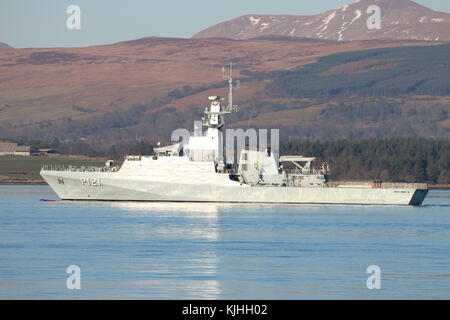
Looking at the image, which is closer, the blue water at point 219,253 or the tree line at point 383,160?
the blue water at point 219,253

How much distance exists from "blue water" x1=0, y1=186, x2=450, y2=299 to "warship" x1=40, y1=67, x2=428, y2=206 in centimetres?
442

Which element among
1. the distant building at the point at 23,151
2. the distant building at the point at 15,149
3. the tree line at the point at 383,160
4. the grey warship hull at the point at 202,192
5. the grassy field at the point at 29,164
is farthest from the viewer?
the distant building at the point at 23,151

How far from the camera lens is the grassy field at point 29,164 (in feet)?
422

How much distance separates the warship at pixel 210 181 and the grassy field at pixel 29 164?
54262 mm

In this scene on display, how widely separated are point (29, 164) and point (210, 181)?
2855 inches

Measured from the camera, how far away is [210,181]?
72.1 meters

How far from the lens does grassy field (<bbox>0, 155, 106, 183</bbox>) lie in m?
129
